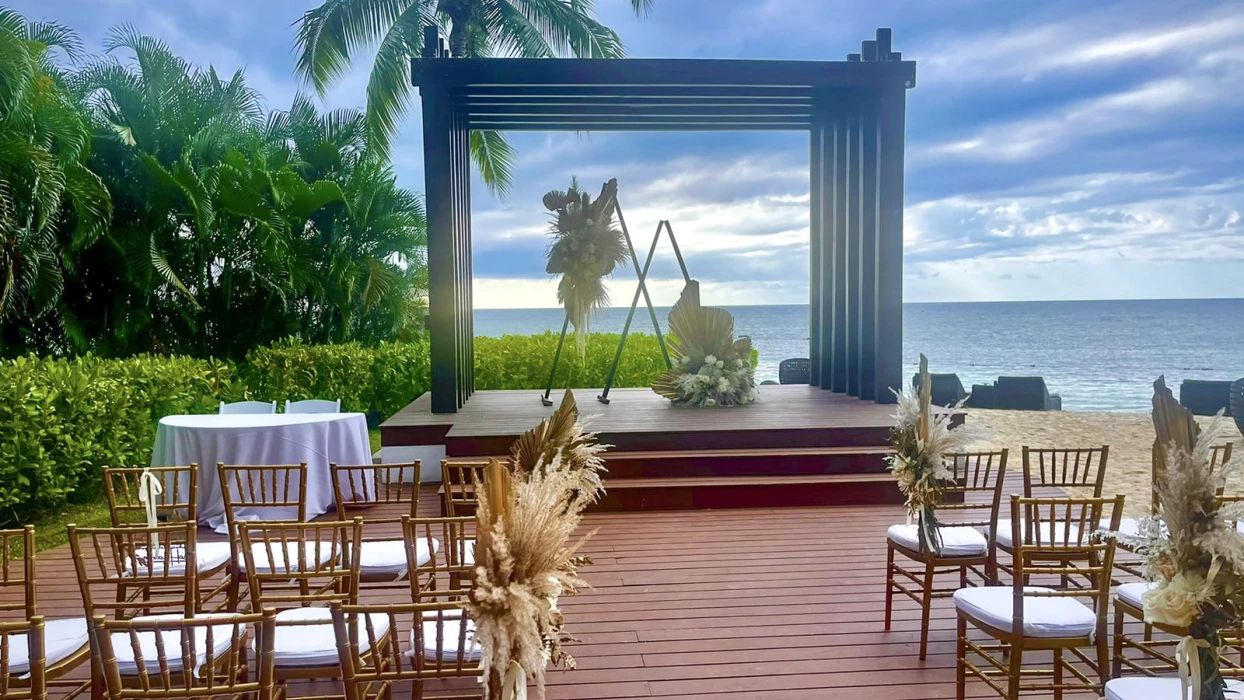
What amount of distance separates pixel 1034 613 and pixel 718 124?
6.81 metres

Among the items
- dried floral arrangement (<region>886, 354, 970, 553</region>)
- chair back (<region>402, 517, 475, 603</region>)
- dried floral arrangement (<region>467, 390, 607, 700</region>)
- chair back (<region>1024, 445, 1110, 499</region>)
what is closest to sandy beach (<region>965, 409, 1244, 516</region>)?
chair back (<region>1024, 445, 1110, 499</region>)

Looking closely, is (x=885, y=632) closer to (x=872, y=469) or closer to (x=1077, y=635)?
(x=1077, y=635)

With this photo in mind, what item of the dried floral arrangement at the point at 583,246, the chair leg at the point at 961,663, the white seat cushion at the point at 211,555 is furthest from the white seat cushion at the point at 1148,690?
the dried floral arrangement at the point at 583,246

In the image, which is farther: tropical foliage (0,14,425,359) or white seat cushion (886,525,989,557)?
tropical foliage (0,14,425,359)

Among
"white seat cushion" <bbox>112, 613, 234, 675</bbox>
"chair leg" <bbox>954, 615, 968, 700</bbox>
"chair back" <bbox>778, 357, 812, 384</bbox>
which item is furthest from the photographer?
"chair back" <bbox>778, 357, 812, 384</bbox>

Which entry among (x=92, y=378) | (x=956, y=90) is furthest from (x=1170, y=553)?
(x=956, y=90)

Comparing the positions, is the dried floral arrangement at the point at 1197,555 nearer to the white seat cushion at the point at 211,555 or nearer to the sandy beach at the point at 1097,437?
the white seat cushion at the point at 211,555

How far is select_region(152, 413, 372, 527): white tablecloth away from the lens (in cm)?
573

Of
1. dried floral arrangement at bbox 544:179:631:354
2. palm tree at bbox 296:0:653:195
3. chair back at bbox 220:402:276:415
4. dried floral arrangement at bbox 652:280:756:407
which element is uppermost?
palm tree at bbox 296:0:653:195

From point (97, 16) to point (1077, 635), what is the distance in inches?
1175

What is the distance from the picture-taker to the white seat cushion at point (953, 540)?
3537 millimetres

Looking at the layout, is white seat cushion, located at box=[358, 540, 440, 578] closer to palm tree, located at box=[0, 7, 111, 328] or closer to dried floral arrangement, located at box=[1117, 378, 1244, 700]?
dried floral arrangement, located at box=[1117, 378, 1244, 700]

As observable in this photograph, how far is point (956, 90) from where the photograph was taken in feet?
192

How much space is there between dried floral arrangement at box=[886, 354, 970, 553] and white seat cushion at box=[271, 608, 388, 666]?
86.9 inches
